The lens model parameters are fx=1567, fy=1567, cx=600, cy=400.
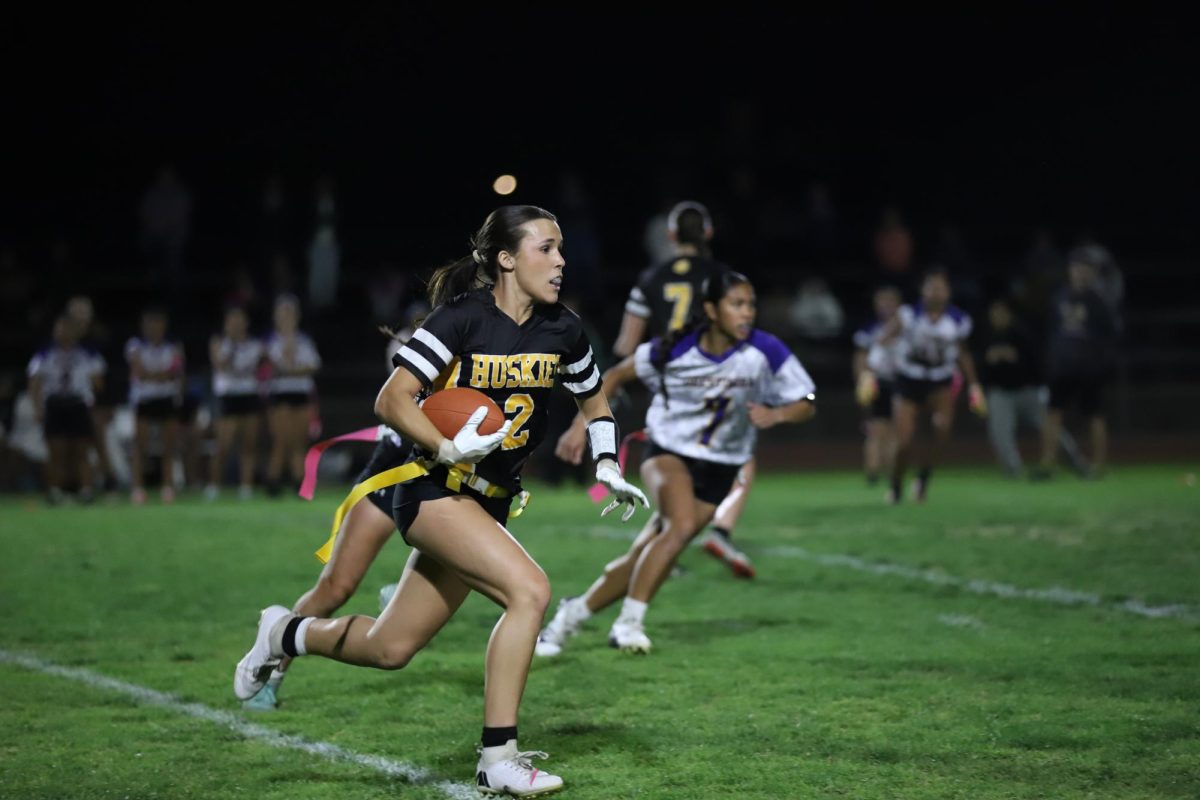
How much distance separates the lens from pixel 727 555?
10.3m

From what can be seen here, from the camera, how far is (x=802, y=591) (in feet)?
31.3

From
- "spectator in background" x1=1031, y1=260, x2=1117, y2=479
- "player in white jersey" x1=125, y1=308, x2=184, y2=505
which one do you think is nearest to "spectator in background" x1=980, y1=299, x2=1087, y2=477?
"spectator in background" x1=1031, y1=260, x2=1117, y2=479

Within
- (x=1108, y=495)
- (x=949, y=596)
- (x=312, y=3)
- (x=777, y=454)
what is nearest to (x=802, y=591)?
(x=949, y=596)

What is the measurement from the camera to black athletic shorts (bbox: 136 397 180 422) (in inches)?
→ 669

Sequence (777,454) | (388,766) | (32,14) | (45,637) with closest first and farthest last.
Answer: (388,766) < (45,637) < (777,454) < (32,14)

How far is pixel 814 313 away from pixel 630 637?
50.5 ft

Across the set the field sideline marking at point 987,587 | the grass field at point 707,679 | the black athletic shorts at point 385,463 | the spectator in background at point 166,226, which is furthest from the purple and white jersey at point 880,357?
the black athletic shorts at point 385,463

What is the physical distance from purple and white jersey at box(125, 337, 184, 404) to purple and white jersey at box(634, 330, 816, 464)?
10.1 meters

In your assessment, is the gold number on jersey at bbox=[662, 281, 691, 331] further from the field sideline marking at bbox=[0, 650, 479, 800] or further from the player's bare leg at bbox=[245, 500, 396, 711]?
the field sideline marking at bbox=[0, 650, 479, 800]

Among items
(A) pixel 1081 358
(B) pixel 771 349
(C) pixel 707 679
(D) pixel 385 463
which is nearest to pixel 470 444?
(D) pixel 385 463

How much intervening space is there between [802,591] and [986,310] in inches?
579

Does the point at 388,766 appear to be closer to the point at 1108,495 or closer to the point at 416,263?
the point at 1108,495

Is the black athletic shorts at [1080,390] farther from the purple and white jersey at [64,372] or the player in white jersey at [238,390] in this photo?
the purple and white jersey at [64,372]

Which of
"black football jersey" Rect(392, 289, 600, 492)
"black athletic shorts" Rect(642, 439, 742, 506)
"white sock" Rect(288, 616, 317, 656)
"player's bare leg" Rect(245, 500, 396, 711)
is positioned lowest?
"white sock" Rect(288, 616, 317, 656)
